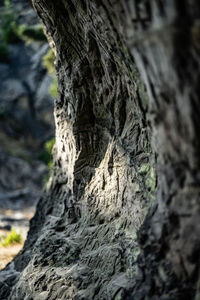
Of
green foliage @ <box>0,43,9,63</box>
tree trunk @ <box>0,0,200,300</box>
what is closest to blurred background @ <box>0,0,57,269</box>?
green foliage @ <box>0,43,9,63</box>

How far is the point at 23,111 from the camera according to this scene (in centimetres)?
1864

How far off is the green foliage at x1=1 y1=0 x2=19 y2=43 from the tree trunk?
15.6m

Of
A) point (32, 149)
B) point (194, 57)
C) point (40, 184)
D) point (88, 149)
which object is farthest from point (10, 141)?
point (194, 57)

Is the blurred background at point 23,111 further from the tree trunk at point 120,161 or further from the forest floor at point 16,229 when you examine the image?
the tree trunk at point 120,161

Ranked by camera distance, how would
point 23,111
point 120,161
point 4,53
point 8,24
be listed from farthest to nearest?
point 4,53 → point 8,24 → point 23,111 → point 120,161

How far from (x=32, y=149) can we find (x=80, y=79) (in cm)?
1441

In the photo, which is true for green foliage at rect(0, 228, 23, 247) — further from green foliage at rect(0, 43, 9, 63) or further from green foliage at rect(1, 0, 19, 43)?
green foliage at rect(0, 43, 9, 63)

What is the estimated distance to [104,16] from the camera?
9.20 ft

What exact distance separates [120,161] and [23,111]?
15.9 meters

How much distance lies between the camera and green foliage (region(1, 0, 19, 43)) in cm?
1873

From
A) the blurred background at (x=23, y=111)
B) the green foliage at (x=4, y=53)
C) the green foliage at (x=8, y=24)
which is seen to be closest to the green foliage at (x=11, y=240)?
the blurred background at (x=23, y=111)

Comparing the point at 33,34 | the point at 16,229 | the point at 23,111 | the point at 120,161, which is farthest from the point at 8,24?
the point at 120,161

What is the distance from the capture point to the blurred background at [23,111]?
14945 millimetres

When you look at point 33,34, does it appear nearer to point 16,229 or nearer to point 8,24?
point 16,229
